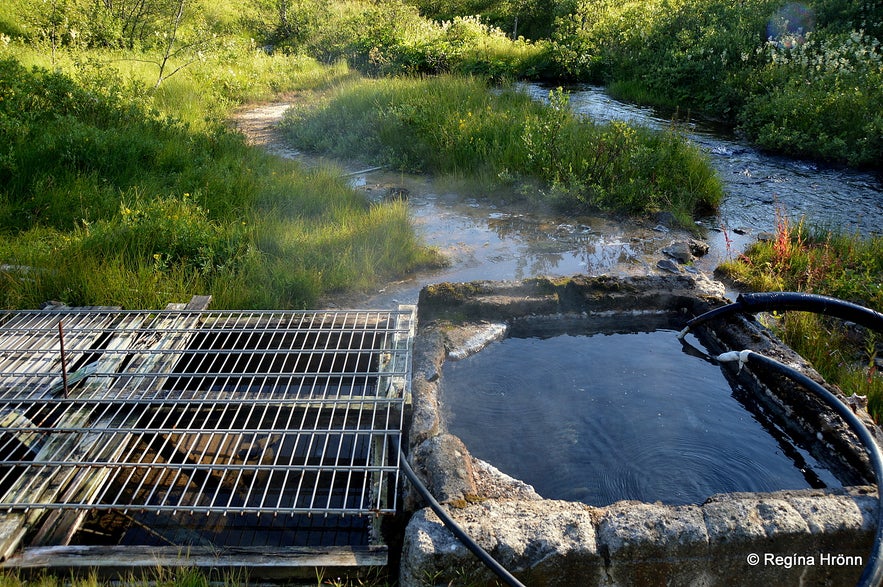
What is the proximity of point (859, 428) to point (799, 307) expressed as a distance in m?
1.12

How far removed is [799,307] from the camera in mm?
3910

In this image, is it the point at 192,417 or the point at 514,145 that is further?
the point at 514,145

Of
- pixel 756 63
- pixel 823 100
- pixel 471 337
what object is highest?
pixel 756 63

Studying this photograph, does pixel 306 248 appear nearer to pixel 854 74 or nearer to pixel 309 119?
pixel 309 119

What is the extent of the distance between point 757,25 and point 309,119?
32.3 ft

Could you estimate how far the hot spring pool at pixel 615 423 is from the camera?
313cm

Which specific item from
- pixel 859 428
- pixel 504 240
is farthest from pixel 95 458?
pixel 504 240

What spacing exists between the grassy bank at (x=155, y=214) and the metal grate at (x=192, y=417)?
62 centimetres

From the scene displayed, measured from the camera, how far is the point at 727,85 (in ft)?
40.0

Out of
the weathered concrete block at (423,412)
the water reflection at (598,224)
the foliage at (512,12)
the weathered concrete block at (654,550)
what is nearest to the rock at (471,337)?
the weathered concrete block at (423,412)

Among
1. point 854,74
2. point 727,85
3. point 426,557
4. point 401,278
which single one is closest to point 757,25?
point 727,85

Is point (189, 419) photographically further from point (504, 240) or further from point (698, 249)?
point (698, 249)

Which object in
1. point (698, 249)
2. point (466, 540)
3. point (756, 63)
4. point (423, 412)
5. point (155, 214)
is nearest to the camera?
point (466, 540)

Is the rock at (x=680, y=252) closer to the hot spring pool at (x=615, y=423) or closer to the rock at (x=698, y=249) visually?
the rock at (x=698, y=249)
